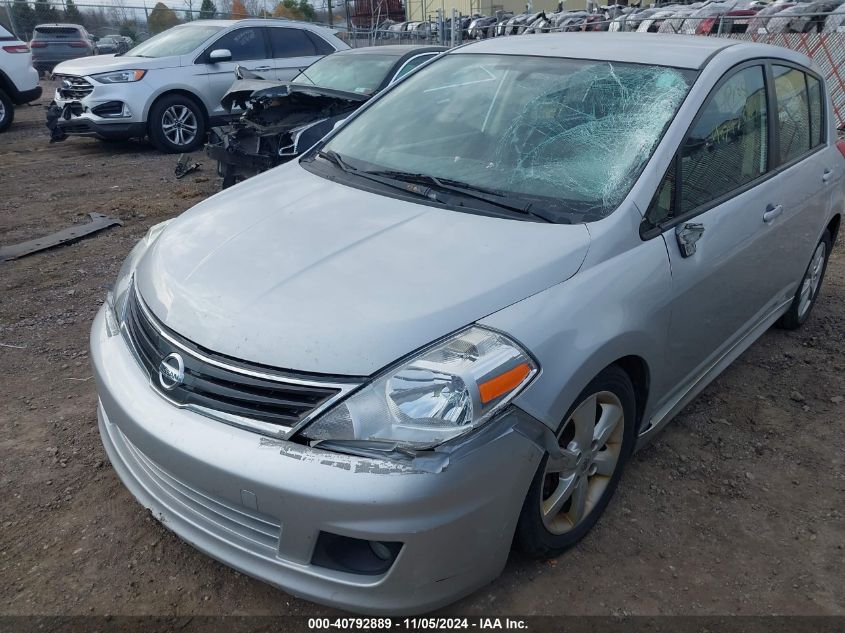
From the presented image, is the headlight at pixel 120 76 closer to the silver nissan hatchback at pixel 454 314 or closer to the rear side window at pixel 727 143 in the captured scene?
the silver nissan hatchback at pixel 454 314

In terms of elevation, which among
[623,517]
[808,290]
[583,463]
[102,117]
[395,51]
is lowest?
[623,517]

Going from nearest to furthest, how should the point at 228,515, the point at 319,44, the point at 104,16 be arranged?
1. the point at 228,515
2. the point at 319,44
3. the point at 104,16

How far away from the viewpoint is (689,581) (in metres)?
2.45

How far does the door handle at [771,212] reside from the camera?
3.25 metres

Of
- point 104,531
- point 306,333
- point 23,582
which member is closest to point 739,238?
point 306,333

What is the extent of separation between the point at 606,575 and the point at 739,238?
5.13 ft

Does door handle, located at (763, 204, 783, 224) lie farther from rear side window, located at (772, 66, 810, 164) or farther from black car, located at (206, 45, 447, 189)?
black car, located at (206, 45, 447, 189)

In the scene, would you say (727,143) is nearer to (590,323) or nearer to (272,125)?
(590,323)

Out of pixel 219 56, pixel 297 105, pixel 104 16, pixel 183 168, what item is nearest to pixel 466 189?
pixel 297 105

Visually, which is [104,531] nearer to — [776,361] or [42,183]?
[776,361]

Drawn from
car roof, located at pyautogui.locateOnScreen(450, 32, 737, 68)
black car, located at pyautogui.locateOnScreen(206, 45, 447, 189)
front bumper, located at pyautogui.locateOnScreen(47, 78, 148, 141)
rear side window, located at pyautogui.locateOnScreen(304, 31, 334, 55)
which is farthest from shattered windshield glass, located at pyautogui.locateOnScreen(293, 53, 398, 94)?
car roof, located at pyautogui.locateOnScreen(450, 32, 737, 68)

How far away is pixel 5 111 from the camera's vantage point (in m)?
11.8

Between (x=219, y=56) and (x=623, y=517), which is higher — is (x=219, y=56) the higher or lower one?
the higher one

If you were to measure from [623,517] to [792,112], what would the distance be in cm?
240
